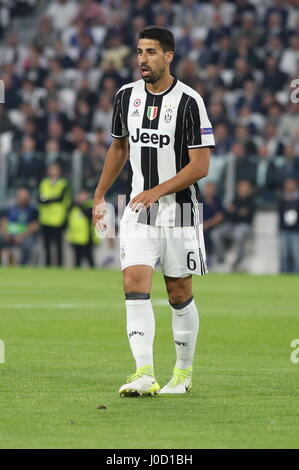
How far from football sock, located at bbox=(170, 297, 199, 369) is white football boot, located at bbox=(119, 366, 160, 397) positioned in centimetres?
36

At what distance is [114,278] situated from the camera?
21.5 meters

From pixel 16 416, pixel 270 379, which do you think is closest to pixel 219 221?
pixel 270 379

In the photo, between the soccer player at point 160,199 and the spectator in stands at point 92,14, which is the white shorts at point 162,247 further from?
the spectator in stands at point 92,14

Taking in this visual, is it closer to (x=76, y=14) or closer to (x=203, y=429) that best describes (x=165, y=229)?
(x=203, y=429)

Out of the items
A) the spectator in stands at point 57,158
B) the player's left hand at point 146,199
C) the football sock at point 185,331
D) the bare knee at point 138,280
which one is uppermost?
the spectator in stands at point 57,158

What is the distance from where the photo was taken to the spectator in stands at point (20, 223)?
80.8ft

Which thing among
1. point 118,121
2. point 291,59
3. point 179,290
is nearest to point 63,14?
point 291,59

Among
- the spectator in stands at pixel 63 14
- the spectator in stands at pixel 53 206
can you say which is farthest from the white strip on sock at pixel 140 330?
the spectator in stands at pixel 63 14

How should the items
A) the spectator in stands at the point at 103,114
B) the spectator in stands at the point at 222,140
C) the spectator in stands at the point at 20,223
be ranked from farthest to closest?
1. the spectator in stands at the point at 103,114
2. the spectator in stands at the point at 20,223
3. the spectator in stands at the point at 222,140

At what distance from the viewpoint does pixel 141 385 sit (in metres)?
7.75

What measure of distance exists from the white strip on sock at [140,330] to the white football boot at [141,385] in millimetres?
52

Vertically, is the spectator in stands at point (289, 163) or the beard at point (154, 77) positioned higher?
the beard at point (154, 77)

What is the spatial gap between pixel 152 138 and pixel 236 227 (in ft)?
53.4

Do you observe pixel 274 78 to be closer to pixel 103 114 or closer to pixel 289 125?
pixel 289 125
